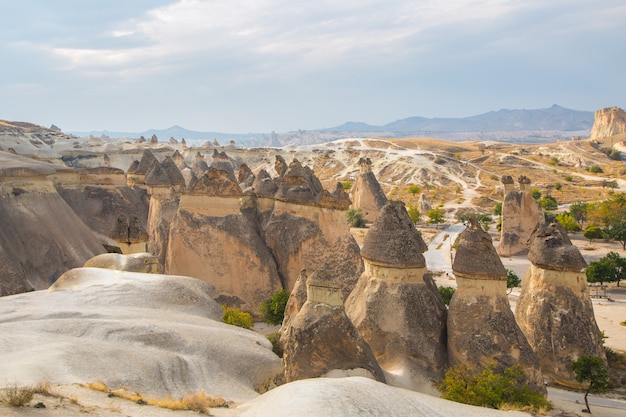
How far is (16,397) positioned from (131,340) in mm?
3997

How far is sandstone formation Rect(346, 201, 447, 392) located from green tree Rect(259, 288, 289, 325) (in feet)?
13.1

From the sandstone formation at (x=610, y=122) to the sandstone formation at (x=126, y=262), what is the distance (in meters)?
132

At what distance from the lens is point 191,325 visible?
39.9 feet

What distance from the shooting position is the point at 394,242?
13.2m

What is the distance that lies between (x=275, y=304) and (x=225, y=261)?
2321 mm

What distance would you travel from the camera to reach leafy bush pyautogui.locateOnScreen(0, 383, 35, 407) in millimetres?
6902

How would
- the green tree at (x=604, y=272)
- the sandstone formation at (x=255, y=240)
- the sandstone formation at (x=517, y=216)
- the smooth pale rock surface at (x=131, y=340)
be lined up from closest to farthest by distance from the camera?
the smooth pale rock surface at (x=131, y=340)
the sandstone formation at (x=255, y=240)
the green tree at (x=604, y=272)
the sandstone formation at (x=517, y=216)

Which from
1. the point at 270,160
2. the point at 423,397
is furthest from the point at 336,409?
the point at 270,160

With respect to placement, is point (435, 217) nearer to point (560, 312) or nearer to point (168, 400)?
point (560, 312)

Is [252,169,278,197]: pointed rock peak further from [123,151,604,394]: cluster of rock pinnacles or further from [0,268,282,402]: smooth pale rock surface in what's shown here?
[0,268,282,402]: smooth pale rock surface

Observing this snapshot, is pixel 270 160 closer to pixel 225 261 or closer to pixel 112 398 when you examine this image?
pixel 225 261

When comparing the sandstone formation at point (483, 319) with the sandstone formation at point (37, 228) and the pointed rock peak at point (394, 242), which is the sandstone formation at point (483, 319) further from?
the sandstone formation at point (37, 228)

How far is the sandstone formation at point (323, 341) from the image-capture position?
1052 cm

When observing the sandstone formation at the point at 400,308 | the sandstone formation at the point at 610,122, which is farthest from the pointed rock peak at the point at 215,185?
the sandstone formation at the point at 610,122
